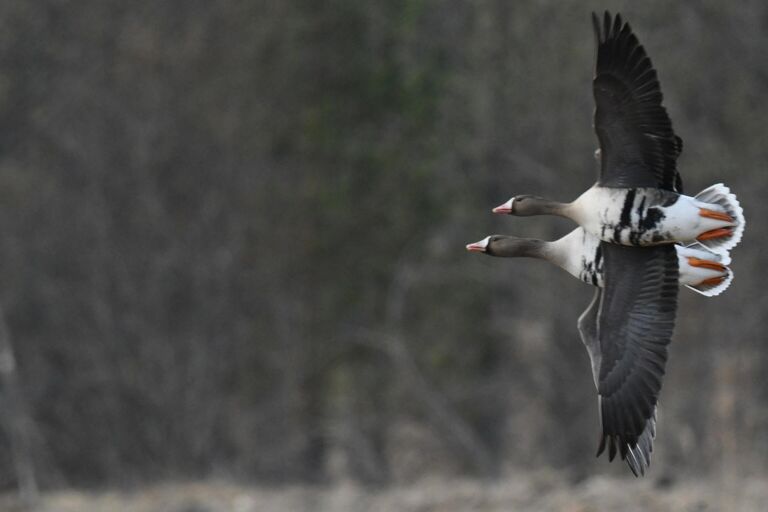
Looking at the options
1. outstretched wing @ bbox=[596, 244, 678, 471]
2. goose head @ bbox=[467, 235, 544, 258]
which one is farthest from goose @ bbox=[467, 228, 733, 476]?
goose head @ bbox=[467, 235, 544, 258]

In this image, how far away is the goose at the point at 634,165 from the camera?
792cm

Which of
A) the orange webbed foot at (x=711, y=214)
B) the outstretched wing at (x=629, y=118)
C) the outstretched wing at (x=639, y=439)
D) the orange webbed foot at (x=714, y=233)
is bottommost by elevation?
the outstretched wing at (x=639, y=439)

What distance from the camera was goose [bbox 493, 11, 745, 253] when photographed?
7.92 meters

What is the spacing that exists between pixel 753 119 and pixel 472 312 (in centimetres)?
547

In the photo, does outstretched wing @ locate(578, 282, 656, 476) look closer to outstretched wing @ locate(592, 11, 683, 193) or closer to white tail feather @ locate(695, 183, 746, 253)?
white tail feather @ locate(695, 183, 746, 253)

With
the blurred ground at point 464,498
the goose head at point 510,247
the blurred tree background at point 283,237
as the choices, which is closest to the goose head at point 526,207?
the goose head at point 510,247

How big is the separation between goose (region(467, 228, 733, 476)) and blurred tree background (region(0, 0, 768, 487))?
33.7 ft

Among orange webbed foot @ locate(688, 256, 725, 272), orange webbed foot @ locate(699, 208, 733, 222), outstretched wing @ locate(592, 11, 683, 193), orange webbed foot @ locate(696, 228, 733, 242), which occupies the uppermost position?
outstretched wing @ locate(592, 11, 683, 193)

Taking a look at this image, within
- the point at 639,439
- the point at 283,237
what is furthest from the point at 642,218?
the point at 283,237

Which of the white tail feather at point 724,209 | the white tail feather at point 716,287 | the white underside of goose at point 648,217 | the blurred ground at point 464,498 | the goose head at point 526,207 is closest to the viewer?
the white underside of goose at point 648,217

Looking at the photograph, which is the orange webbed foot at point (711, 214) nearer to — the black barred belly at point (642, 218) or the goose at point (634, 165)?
the goose at point (634, 165)

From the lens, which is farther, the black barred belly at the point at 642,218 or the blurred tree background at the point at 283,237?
the blurred tree background at the point at 283,237

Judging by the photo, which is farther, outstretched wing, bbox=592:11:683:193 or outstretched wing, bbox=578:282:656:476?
outstretched wing, bbox=578:282:656:476

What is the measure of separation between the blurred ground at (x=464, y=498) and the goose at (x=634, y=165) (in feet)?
11.5
